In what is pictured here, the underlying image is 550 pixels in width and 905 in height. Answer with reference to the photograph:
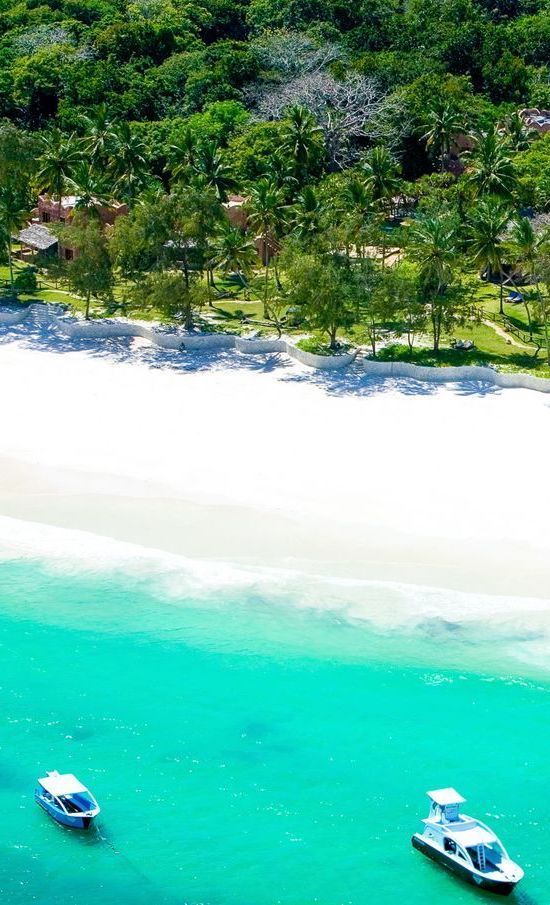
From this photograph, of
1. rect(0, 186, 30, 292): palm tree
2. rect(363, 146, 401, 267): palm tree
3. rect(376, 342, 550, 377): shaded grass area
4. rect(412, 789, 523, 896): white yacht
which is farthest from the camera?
rect(363, 146, 401, 267): palm tree

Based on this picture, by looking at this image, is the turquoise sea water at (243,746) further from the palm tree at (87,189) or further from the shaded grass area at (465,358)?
the palm tree at (87,189)

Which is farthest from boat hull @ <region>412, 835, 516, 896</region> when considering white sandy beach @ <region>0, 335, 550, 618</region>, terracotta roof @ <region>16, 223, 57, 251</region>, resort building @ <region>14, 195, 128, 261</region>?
terracotta roof @ <region>16, 223, 57, 251</region>

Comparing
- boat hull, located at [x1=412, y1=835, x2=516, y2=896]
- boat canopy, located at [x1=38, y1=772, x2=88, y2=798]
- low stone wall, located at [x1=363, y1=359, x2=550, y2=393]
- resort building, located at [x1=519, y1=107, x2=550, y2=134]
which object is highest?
resort building, located at [x1=519, y1=107, x2=550, y2=134]

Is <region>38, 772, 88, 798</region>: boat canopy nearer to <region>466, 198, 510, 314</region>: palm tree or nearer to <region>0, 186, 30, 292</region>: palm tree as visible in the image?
<region>466, 198, 510, 314</region>: palm tree

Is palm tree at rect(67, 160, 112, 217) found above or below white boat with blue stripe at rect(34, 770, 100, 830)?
above

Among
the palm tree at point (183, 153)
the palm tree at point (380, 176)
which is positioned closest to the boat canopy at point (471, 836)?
the palm tree at point (380, 176)

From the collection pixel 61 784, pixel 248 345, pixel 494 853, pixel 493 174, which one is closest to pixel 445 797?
pixel 494 853

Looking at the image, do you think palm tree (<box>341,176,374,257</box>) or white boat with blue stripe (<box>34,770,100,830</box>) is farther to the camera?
palm tree (<box>341,176,374,257</box>)

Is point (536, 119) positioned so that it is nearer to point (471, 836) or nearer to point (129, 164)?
point (129, 164)
